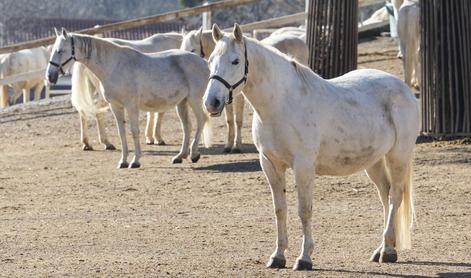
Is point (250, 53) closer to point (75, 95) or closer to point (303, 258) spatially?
point (303, 258)

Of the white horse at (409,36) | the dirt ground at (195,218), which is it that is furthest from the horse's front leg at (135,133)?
the white horse at (409,36)

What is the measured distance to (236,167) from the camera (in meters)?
15.4

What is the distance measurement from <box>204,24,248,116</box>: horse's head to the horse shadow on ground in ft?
21.5

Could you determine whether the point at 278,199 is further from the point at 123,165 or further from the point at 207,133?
the point at 207,133

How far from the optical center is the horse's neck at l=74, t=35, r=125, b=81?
1584 centimetres

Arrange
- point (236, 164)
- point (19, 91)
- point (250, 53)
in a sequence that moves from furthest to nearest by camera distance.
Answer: point (19, 91) → point (236, 164) → point (250, 53)

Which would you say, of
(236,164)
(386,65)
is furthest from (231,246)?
(386,65)

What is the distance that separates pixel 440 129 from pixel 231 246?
7122mm

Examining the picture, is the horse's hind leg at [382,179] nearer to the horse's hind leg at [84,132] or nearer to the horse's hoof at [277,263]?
the horse's hoof at [277,263]

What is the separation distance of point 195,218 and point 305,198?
3131 mm

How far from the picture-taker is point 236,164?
15641 millimetres

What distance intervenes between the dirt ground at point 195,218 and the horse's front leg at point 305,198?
0.11 meters

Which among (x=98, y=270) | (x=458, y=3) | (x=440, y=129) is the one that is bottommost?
(x=98, y=270)

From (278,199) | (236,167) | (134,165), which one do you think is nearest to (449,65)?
(236,167)
